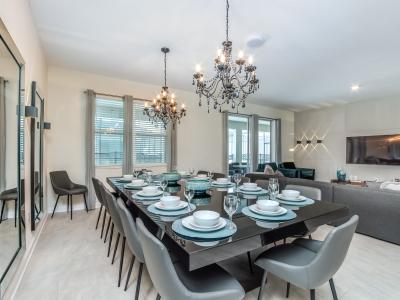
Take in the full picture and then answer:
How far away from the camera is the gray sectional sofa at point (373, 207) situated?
9.23ft

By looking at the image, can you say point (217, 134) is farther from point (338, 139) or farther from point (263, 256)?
point (263, 256)

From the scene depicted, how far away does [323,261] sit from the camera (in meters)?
1.30

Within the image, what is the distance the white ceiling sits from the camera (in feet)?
7.92

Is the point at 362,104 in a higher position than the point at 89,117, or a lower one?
higher

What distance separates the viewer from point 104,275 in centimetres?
213

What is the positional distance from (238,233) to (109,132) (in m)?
4.17

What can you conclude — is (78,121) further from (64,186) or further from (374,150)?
(374,150)

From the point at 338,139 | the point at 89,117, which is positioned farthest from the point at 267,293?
the point at 338,139

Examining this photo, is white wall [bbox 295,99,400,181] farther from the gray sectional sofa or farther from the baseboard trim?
the baseboard trim

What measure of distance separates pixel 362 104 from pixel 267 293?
264 inches

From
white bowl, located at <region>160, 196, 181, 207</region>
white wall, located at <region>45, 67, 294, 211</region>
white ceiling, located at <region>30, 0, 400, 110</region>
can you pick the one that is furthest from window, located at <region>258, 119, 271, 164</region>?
white bowl, located at <region>160, 196, 181, 207</region>

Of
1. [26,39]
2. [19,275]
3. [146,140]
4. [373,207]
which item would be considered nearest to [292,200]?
[373,207]

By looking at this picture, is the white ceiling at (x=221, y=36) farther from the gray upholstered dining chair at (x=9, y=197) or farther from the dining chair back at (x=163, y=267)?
the dining chair back at (x=163, y=267)

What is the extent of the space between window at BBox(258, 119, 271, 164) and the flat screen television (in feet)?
7.57
